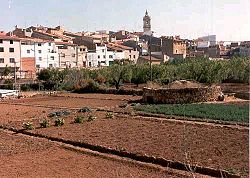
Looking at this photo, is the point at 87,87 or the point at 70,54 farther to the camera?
the point at 70,54

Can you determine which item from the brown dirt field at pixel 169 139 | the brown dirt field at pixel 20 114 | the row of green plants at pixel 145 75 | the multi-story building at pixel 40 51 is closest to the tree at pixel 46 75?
the row of green plants at pixel 145 75

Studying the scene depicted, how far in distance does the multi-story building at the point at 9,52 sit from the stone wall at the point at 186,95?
37.4 meters

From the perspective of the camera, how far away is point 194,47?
107m

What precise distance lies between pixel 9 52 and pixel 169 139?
175ft

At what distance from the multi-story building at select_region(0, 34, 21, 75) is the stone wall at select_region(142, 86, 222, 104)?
123ft

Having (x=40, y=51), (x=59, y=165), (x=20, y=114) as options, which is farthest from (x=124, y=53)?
(x=59, y=165)

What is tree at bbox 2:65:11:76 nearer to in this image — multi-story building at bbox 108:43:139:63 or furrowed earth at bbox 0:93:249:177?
multi-story building at bbox 108:43:139:63

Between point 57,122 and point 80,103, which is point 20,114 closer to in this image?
point 57,122

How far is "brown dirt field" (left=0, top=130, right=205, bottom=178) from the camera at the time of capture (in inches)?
464

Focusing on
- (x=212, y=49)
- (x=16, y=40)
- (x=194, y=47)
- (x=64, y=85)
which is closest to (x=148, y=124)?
(x=64, y=85)

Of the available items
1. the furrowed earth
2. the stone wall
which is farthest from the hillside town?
the furrowed earth

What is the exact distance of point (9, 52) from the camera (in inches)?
2557

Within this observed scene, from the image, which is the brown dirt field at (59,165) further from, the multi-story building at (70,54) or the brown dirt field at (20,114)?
the multi-story building at (70,54)

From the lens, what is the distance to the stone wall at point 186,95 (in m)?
30.5
